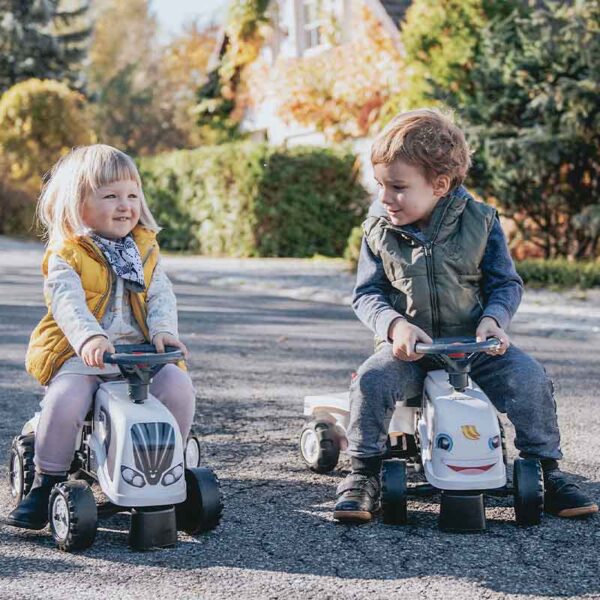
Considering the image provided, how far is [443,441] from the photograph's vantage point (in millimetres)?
3467

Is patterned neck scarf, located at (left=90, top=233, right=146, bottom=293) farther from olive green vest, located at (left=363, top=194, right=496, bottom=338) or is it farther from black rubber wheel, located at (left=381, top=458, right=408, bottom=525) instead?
black rubber wheel, located at (left=381, top=458, right=408, bottom=525)

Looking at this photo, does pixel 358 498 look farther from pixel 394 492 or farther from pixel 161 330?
pixel 161 330

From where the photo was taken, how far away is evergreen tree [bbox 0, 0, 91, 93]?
40062 millimetres

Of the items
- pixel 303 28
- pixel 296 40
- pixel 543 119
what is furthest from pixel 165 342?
pixel 303 28

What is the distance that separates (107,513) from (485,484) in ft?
3.86

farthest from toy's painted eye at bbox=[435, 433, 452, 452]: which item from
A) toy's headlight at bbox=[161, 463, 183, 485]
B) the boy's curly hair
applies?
the boy's curly hair

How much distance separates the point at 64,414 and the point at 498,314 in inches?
57.7

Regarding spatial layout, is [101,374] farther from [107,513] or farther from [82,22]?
[82,22]

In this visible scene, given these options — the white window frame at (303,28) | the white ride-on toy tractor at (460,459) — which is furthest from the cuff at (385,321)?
the white window frame at (303,28)

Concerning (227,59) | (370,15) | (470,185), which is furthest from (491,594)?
(227,59)

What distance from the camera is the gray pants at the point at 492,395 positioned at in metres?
3.72

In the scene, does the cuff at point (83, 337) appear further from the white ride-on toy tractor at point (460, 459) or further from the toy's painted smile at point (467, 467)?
the toy's painted smile at point (467, 467)

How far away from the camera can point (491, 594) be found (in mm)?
2934

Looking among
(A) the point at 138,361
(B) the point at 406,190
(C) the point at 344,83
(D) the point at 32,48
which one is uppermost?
(D) the point at 32,48
